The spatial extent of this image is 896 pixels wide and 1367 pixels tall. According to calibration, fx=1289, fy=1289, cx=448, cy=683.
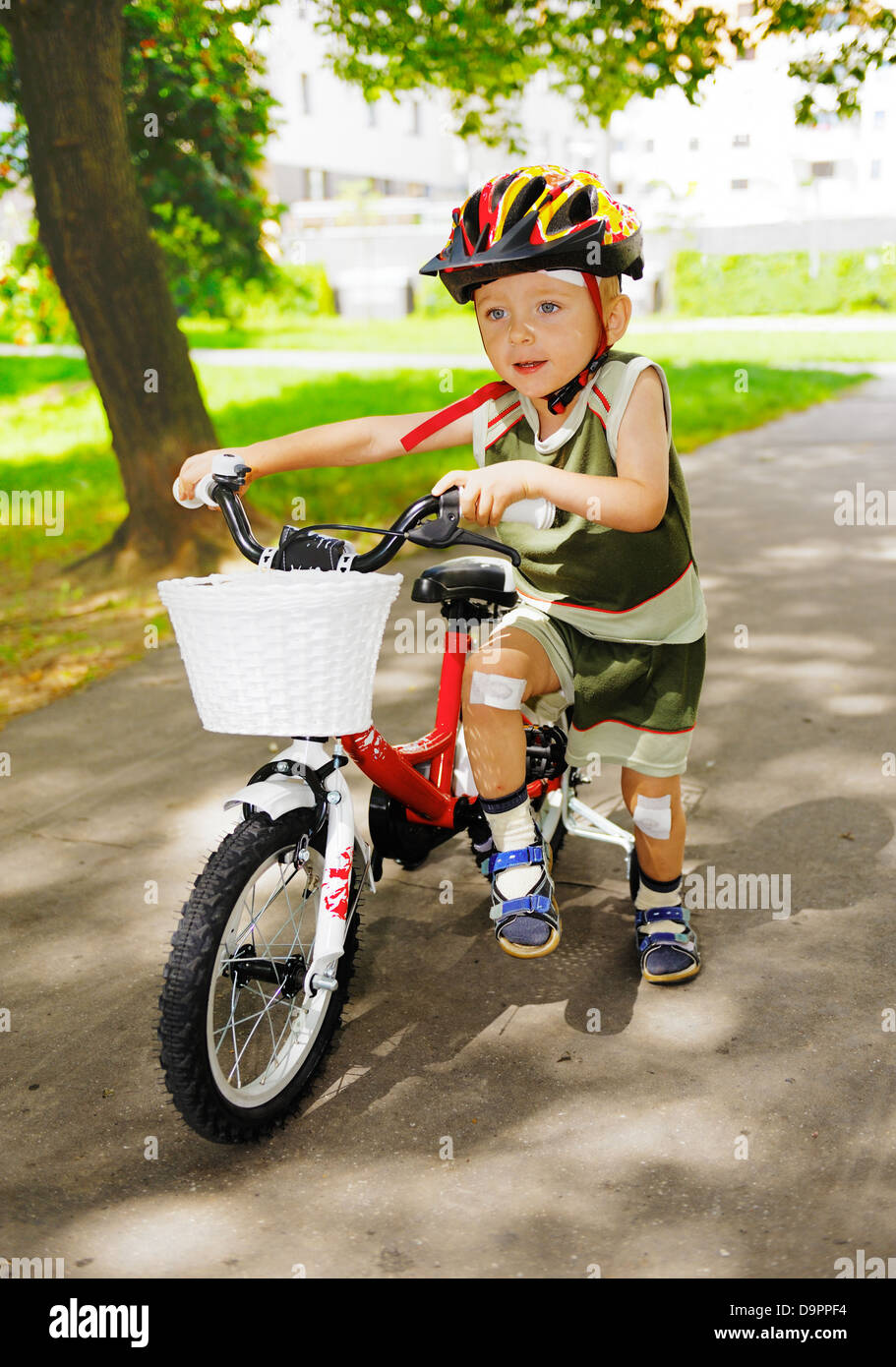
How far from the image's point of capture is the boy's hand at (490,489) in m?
2.36

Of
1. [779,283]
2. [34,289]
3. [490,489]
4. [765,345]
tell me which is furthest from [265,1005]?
[779,283]

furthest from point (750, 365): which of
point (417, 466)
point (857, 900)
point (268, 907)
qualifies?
point (268, 907)

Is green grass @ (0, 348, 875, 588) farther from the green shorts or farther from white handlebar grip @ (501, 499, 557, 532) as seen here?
white handlebar grip @ (501, 499, 557, 532)

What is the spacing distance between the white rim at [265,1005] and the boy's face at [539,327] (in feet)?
3.75

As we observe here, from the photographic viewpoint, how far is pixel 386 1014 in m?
3.20

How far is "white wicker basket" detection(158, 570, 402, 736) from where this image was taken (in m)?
2.27

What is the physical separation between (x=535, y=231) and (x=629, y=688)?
1073mm

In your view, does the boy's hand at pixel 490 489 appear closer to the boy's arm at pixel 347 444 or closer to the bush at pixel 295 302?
the boy's arm at pixel 347 444

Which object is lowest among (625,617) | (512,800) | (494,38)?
(512,800)

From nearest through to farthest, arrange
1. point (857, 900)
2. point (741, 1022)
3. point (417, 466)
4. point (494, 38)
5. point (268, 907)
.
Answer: point (268, 907), point (741, 1022), point (857, 900), point (494, 38), point (417, 466)

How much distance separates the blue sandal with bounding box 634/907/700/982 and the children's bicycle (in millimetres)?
483

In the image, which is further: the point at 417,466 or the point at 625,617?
the point at 417,466
